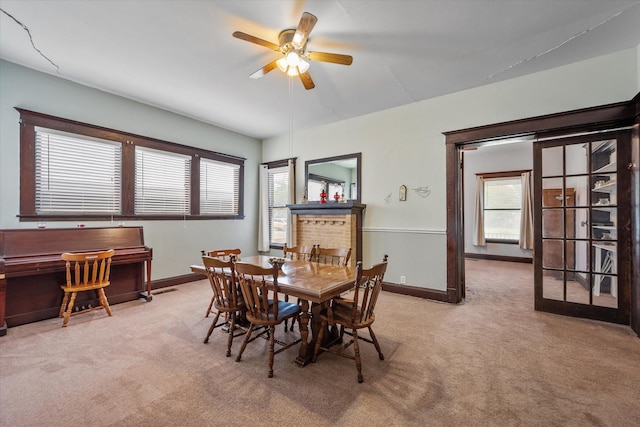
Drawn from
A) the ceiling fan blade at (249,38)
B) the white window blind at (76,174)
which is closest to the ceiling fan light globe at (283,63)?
the ceiling fan blade at (249,38)

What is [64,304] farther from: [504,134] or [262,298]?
[504,134]

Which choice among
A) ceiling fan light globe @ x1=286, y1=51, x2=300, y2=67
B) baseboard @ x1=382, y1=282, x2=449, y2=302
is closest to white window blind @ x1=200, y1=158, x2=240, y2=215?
ceiling fan light globe @ x1=286, y1=51, x2=300, y2=67

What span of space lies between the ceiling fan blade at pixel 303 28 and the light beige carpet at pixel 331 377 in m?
2.71

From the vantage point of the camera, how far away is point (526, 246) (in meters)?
6.58

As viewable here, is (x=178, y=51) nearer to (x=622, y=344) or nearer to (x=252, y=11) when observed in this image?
(x=252, y=11)

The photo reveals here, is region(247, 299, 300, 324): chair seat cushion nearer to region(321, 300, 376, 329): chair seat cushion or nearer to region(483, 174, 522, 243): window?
region(321, 300, 376, 329): chair seat cushion

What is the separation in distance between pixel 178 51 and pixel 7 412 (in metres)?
3.19

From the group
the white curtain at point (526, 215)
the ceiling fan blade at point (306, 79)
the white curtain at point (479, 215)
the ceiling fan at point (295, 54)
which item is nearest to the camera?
→ the ceiling fan at point (295, 54)

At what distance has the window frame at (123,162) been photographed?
10.4 feet

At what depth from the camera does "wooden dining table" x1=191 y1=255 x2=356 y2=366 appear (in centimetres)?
190

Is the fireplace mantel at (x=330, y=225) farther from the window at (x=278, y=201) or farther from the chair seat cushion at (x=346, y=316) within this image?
the chair seat cushion at (x=346, y=316)

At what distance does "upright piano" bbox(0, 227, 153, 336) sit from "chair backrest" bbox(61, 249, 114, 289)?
12 centimetres

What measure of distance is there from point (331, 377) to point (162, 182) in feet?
13.2

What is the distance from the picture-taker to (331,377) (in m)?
1.99
